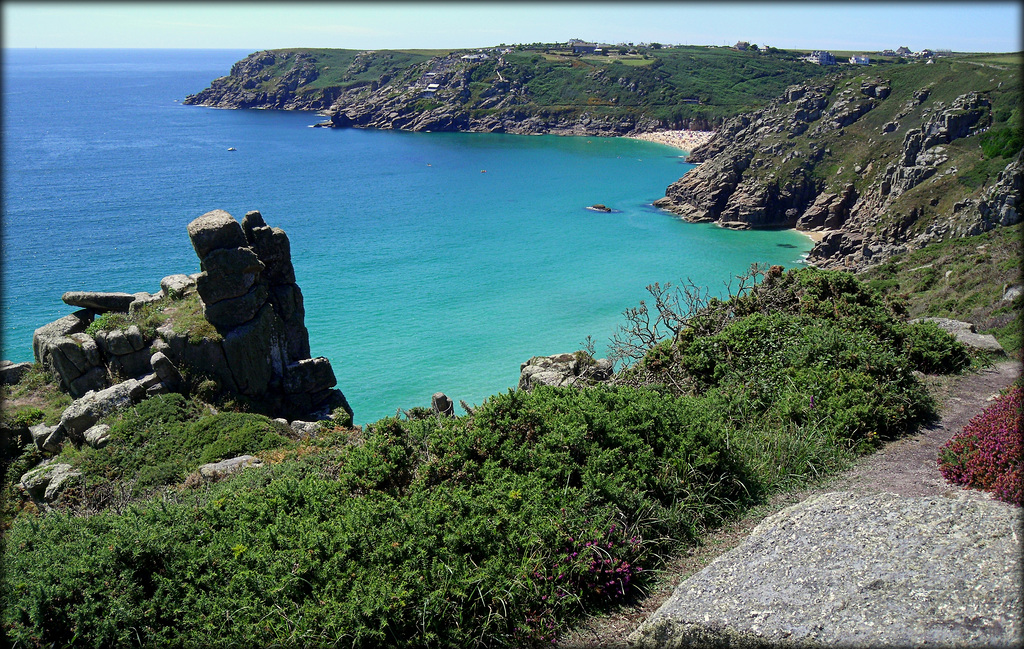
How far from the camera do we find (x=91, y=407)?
21.0 meters

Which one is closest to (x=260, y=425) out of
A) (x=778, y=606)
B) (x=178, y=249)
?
(x=778, y=606)

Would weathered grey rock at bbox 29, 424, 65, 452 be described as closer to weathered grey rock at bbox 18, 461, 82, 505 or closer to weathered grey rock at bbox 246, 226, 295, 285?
weathered grey rock at bbox 18, 461, 82, 505

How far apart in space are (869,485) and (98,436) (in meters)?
20.6

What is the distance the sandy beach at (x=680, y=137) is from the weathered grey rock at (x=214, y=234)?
4053 inches

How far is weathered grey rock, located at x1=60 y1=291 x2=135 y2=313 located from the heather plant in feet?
91.2

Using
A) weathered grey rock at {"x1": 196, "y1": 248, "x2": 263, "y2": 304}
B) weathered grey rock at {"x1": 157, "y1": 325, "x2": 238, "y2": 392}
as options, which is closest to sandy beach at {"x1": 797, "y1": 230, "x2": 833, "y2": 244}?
weathered grey rock at {"x1": 196, "y1": 248, "x2": 263, "y2": 304}

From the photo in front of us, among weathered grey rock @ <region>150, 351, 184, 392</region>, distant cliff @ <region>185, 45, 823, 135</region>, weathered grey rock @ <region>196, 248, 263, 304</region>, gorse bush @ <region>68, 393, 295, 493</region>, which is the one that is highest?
distant cliff @ <region>185, 45, 823, 135</region>

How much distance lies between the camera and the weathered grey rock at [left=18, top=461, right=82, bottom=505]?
16969 millimetres

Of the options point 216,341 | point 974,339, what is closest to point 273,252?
point 216,341

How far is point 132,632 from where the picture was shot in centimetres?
675

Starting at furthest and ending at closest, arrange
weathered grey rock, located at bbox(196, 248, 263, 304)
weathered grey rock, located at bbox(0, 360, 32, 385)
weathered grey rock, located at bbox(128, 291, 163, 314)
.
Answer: weathered grey rock, located at bbox(128, 291, 163, 314) → weathered grey rock, located at bbox(196, 248, 263, 304) → weathered grey rock, located at bbox(0, 360, 32, 385)

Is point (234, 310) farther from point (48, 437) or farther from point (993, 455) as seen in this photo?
point (993, 455)

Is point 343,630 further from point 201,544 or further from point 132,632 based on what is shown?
point 201,544

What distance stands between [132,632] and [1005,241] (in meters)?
43.4
